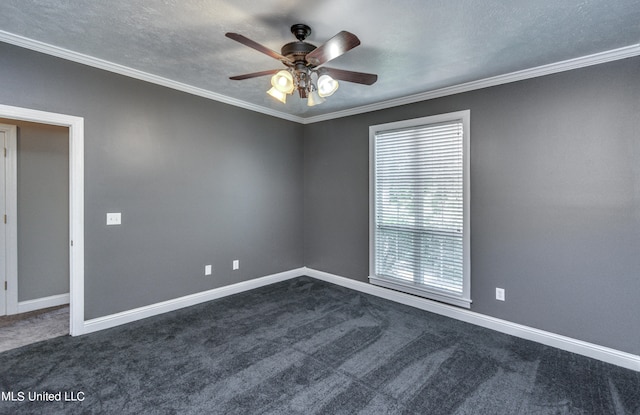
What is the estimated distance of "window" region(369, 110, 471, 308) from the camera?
343 centimetres

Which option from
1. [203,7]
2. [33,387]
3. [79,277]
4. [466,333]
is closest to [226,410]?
[33,387]

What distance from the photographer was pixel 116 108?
3.12 m

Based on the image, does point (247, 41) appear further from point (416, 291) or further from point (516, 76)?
point (416, 291)

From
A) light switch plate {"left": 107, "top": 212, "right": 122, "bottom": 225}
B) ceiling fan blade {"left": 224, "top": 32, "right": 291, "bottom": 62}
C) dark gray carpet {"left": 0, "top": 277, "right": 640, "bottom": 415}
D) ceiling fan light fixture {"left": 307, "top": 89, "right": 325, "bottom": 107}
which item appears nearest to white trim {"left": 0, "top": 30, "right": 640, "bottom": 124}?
light switch plate {"left": 107, "top": 212, "right": 122, "bottom": 225}

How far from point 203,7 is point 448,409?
3.14m

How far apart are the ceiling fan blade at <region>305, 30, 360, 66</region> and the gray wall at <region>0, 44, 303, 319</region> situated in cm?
220

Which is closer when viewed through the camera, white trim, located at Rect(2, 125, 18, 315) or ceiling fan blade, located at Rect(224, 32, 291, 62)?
ceiling fan blade, located at Rect(224, 32, 291, 62)

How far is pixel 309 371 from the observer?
7.86 ft

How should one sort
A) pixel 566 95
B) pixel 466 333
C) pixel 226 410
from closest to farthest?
pixel 226 410, pixel 566 95, pixel 466 333

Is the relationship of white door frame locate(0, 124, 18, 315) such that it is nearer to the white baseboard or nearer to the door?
the door

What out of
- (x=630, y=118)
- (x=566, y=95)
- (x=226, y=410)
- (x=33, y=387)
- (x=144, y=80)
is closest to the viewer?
(x=226, y=410)

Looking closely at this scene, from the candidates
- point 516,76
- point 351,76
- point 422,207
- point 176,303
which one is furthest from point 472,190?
point 176,303

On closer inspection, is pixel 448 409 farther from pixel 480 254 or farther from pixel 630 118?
pixel 630 118

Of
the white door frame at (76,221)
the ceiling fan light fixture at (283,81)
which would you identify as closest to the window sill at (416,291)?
the ceiling fan light fixture at (283,81)
